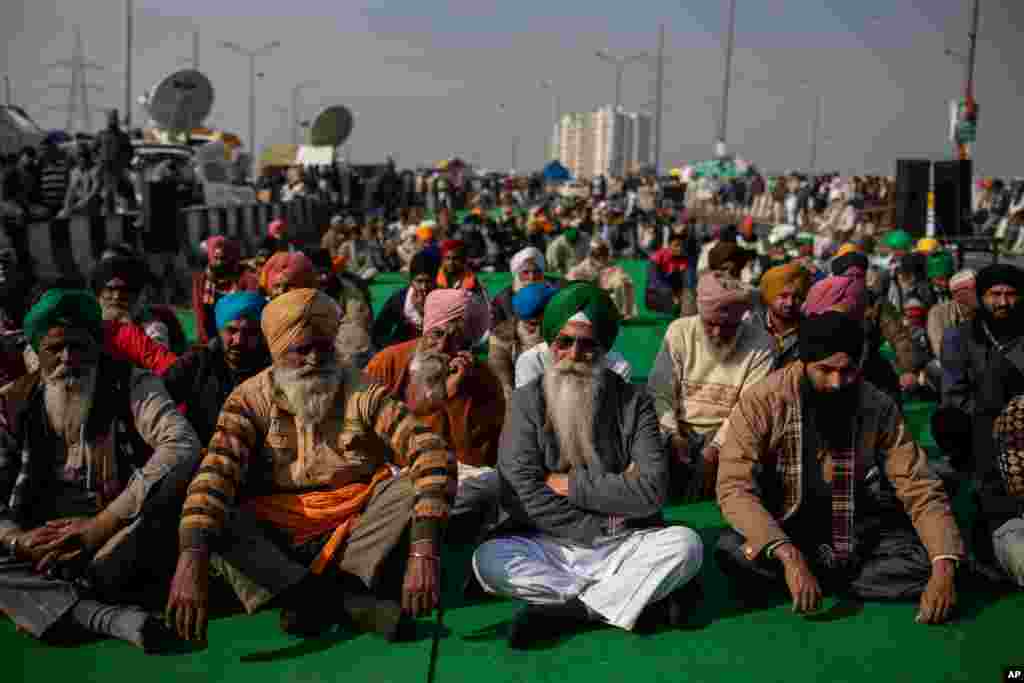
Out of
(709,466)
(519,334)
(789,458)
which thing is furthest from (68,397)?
(519,334)

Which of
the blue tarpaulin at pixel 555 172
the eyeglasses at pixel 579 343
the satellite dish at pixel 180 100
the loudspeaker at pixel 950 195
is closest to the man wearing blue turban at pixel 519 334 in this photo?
the eyeglasses at pixel 579 343

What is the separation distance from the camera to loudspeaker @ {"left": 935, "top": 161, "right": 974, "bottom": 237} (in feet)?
57.8

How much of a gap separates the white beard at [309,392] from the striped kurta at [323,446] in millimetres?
34

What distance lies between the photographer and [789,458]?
416cm

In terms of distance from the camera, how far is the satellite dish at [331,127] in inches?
1870

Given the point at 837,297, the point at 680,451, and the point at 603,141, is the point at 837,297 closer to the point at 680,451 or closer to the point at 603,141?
the point at 680,451

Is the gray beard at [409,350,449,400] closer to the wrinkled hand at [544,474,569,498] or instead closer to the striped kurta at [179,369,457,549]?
the striped kurta at [179,369,457,549]

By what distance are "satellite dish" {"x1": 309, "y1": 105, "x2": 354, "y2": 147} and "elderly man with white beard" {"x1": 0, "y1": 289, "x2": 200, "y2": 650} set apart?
4453 cm

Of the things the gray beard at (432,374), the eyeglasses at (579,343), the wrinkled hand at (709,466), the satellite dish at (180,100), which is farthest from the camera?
the satellite dish at (180,100)

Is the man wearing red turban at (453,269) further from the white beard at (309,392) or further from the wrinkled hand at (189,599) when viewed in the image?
the wrinkled hand at (189,599)

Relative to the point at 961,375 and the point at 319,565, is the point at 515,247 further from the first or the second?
the point at 319,565

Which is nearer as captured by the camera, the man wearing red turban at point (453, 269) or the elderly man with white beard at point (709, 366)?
the elderly man with white beard at point (709, 366)

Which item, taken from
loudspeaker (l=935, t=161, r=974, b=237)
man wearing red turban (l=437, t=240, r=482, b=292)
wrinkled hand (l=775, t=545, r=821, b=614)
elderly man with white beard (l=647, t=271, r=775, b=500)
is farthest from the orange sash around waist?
loudspeaker (l=935, t=161, r=974, b=237)

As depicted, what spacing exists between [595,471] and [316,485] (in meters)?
1.01
